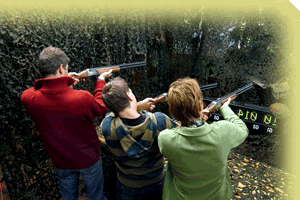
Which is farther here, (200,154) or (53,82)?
(53,82)

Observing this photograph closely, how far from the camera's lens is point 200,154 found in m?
1.50

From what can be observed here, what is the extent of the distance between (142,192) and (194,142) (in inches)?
36.5

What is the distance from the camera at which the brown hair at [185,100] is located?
4.99 feet

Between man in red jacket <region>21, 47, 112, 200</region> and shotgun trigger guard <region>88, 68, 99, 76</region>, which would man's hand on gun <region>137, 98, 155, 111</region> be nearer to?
man in red jacket <region>21, 47, 112, 200</region>

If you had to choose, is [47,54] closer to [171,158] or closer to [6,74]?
[6,74]

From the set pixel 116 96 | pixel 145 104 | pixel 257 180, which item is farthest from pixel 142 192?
pixel 257 180

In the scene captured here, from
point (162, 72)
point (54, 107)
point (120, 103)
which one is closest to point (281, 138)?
point (162, 72)

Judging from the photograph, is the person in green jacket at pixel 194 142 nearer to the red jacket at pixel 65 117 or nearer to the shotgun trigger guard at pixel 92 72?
the red jacket at pixel 65 117

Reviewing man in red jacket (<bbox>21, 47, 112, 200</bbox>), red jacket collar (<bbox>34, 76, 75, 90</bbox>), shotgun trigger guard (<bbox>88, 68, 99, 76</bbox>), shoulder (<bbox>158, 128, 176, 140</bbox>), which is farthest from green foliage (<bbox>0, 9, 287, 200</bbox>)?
shoulder (<bbox>158, 128, 176, 140</bbox>)

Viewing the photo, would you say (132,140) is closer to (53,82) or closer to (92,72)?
(53,82)

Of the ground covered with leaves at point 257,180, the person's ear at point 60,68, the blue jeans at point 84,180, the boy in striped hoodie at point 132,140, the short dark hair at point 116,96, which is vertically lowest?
the ground covered with leaves at point 257,180

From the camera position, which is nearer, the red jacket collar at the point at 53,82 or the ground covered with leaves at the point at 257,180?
the red jacket collar at the point at 53,82

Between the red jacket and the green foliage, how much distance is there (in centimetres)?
77

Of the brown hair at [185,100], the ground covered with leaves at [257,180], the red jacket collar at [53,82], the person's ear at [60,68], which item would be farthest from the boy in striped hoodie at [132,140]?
the ground covered with leaves at [257,180]
